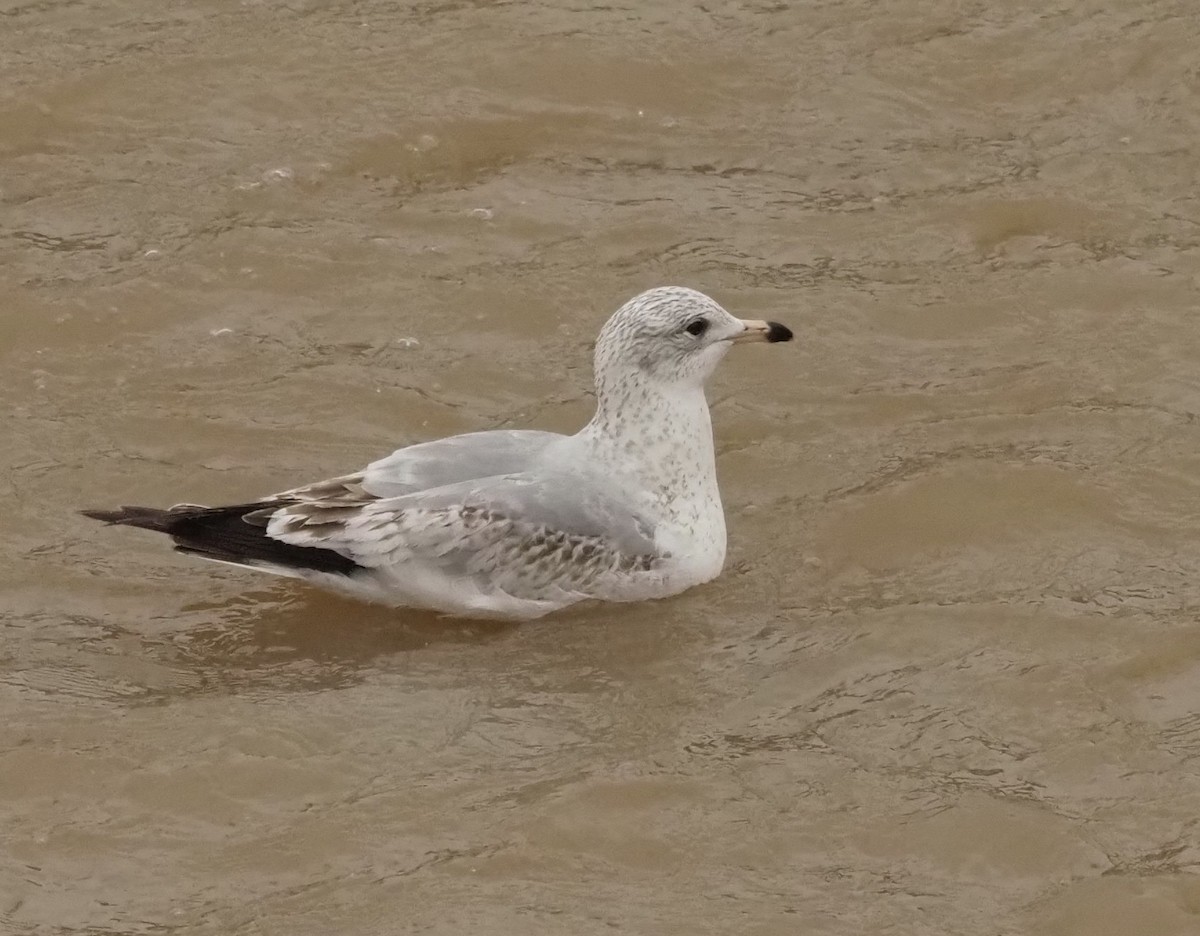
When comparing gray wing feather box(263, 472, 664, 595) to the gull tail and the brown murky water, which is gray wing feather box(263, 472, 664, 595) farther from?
the brown murky water

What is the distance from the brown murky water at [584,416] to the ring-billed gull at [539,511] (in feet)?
0.63

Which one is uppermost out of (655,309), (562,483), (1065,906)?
(655,309)

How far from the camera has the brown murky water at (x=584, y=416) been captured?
6.58m

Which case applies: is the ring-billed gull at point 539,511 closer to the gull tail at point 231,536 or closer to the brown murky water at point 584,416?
the gull tail at point 231,536

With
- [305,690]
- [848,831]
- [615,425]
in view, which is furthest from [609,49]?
[848,831]

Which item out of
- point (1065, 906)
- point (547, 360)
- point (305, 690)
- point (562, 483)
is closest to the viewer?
point (1065, 906)

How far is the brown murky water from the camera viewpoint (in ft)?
21.6

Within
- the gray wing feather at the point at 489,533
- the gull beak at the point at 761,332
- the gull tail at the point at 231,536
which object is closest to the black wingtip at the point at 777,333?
the gull beak at the point at 761,332

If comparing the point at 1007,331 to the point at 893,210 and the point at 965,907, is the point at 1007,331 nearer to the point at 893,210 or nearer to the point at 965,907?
the point at 893,210

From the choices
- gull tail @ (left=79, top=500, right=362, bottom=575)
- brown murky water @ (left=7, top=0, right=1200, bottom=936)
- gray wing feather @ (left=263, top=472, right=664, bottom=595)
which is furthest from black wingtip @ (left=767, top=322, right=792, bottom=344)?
gull tail @ (left=79, top=500, right=362, bottom=575)

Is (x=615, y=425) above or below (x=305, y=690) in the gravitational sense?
above

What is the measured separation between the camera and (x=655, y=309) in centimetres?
805

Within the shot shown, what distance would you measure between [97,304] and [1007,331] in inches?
151

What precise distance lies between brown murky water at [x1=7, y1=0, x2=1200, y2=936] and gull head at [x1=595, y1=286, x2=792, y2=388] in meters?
0.70
